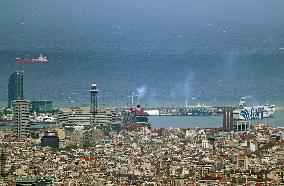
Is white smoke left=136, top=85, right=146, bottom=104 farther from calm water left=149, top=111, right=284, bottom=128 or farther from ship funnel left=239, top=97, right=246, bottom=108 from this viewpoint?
calm water left=149, top=111, right=284, bottom=128

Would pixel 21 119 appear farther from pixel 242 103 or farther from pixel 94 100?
pixel 242 103

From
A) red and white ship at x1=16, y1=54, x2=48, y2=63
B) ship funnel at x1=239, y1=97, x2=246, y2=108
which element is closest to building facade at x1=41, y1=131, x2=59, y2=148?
ship funnel at x1=239, y1=97, x2=246, y2=108

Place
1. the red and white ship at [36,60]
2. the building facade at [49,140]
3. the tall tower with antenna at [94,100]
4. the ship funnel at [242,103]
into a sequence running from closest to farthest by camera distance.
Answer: the building facade at [49,140] → the tall tower with antenna at [94,100] → the ship funnel at [242,103] → the red and white ship at [36,60]

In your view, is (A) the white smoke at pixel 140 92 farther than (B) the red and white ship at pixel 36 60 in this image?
No

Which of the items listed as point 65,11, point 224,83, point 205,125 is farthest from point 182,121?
point 65,11

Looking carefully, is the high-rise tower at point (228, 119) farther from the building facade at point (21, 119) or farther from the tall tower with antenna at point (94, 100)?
the building facade at point (21, 119)

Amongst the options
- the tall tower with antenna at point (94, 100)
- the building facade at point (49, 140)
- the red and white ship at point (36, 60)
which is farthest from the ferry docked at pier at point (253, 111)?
the red and white ship at point (36, 60)

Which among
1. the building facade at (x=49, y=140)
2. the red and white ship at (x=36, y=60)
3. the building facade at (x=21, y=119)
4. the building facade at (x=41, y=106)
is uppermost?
the red and white ship at (x=36, y=60)
